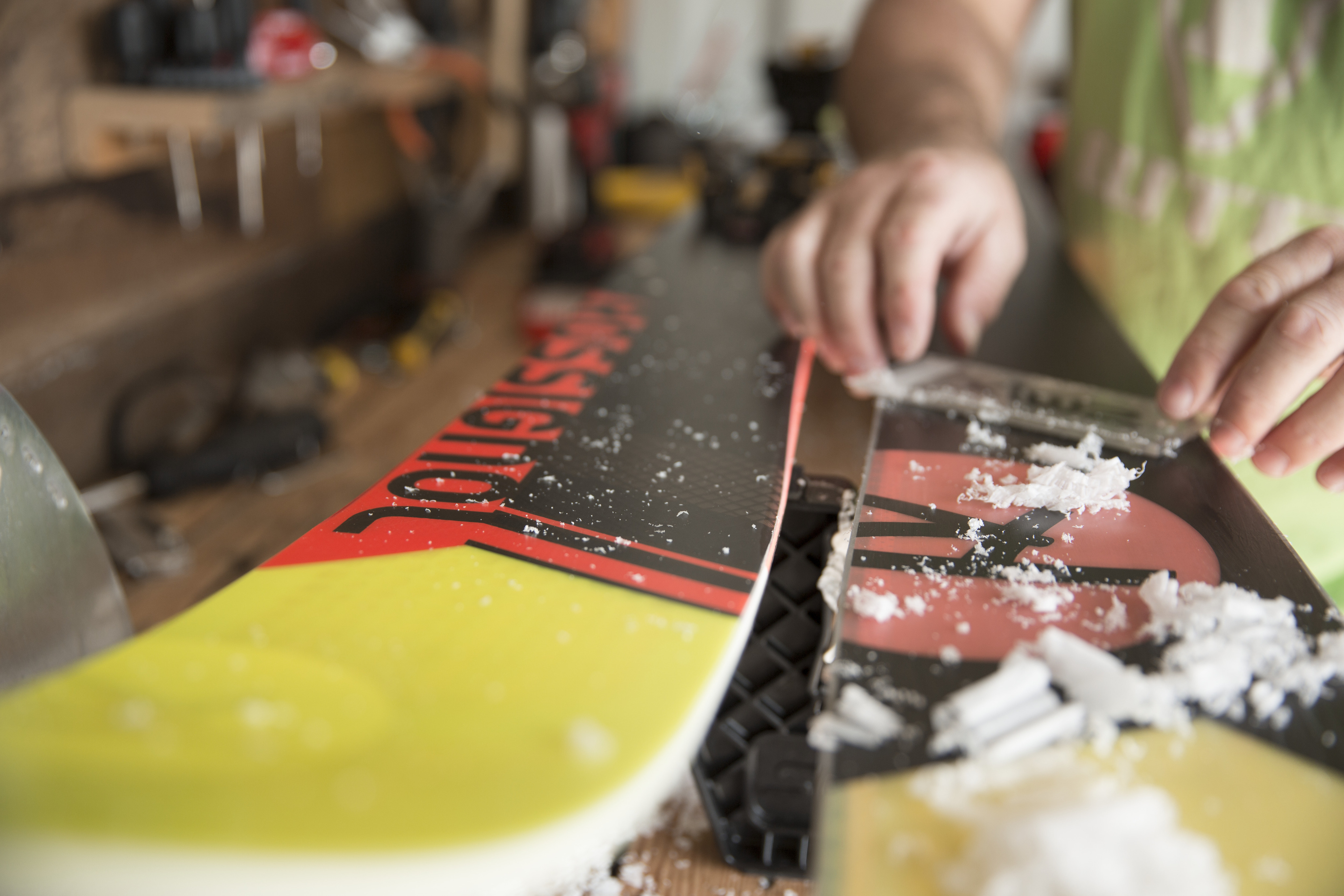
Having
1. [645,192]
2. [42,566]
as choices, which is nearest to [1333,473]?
[42,566]

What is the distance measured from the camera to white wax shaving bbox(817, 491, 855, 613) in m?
0.45

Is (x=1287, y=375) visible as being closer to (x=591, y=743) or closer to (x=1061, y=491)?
(x=1061, y=491)

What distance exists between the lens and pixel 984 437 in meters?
0.57

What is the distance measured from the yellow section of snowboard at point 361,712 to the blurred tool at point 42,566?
160 millimetres

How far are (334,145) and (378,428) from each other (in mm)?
908

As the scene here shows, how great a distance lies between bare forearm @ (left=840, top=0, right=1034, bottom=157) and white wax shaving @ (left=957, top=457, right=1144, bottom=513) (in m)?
0.49

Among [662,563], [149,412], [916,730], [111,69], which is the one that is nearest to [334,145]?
[111,69]

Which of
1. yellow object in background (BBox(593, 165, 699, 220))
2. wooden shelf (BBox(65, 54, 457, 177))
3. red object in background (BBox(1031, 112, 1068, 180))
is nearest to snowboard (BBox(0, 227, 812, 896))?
wooden shelf (BBox(65, 54, 457, 177))

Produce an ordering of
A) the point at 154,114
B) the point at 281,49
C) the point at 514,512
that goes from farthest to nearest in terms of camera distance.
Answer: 1. the point at 281,49
2. the point at 154,114
3. the point at 514,512

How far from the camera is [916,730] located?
33cm

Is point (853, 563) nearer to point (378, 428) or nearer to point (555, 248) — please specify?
point (378, 428)

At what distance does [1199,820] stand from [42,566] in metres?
0.56

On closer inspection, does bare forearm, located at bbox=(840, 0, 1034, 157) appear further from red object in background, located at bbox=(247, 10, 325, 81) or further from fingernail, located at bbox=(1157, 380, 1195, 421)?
red object in background, located at bbox=(247, 10, 325, 81)

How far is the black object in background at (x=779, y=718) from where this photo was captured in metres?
0.46
